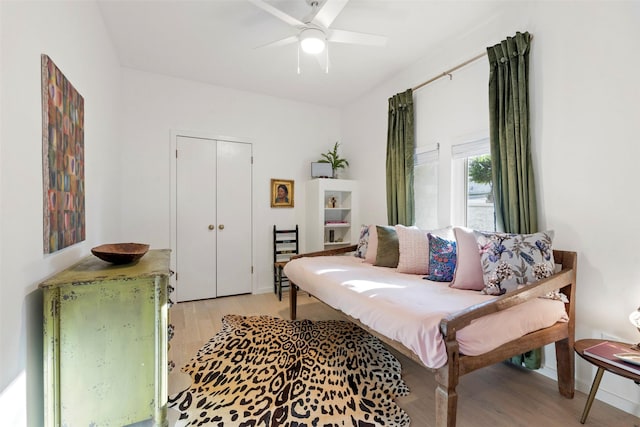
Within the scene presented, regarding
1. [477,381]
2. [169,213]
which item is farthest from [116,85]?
A: [477,381]

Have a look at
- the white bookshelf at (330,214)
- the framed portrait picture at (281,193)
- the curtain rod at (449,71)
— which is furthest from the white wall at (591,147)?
the framed portrait picture at (281,193)

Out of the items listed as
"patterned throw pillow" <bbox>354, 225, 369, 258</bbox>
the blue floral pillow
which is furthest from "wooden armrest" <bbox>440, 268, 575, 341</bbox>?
"patterned throw pillow" <bbox>354, 225, 369, 258</bbox>

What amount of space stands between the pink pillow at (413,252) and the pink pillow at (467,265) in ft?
1.30

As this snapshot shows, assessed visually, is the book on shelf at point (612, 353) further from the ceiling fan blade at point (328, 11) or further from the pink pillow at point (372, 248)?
the ceiling fan blade at point (328, 11)

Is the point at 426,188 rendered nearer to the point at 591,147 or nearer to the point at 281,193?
the point at 591,147

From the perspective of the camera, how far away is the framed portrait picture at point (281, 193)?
4117 mm

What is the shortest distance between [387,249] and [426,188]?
2.85ft

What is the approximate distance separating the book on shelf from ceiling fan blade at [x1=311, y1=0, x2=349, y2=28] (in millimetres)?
2427

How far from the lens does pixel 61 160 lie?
5.01ft

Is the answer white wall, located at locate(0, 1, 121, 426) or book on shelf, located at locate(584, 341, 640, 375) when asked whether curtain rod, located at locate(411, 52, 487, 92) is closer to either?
book on shelf, located at locate(584, 341, 640, 375)

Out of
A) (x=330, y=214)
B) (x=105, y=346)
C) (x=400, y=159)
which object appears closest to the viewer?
(x=105, y=346)

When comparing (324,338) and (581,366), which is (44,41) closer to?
(324,338)

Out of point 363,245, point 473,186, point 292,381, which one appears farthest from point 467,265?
point 292,381

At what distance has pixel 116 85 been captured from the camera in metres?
3.03
